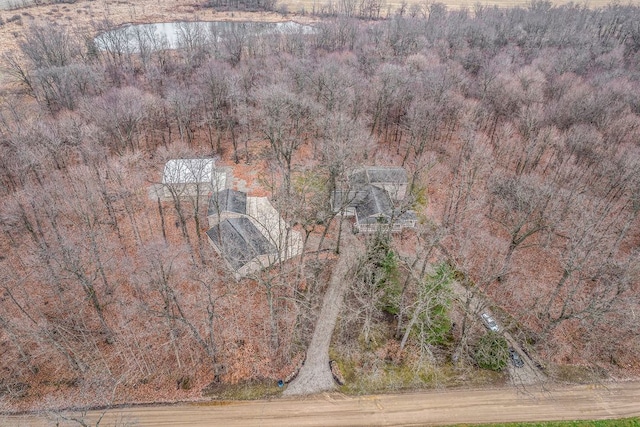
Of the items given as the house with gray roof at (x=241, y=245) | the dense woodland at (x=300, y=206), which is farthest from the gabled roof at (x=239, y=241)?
the dense woodland at (x=300, y=206)

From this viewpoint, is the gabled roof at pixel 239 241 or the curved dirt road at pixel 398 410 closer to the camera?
the curved dirt road at pixel 398 410

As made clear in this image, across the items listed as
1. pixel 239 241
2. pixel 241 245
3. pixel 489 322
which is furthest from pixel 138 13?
pixel 489 322

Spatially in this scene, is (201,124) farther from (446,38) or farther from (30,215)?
(446,38)

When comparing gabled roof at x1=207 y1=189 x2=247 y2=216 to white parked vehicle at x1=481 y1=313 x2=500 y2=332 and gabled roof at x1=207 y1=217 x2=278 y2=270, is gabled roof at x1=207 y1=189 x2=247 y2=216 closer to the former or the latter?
gabled roof at x1=207 y1=217 x2=278 y2=270

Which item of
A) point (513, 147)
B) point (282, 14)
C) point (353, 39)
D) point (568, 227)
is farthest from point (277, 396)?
point (282, 14)

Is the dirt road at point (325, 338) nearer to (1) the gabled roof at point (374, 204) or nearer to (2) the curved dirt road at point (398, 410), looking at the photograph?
(2) the curved dirt road at point (398, 410)
